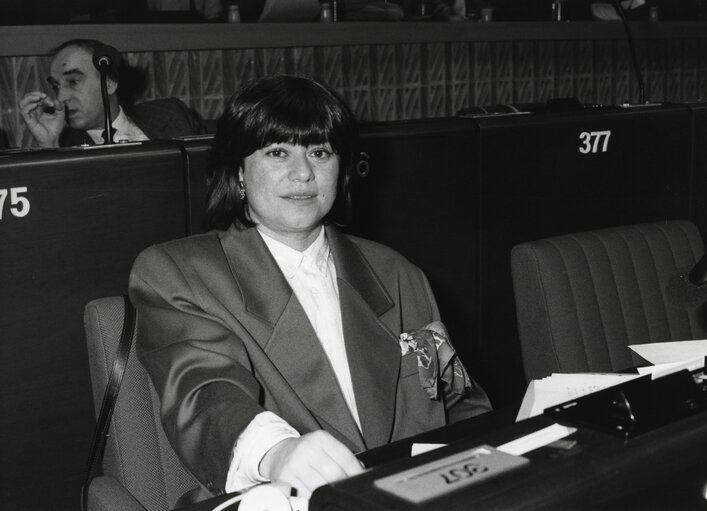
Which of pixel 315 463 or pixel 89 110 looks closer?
pixel 315 463

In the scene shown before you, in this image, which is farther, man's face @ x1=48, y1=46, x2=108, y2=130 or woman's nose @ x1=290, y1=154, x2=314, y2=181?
man's face @ x1=48, y1=46, x2=108, y2=130

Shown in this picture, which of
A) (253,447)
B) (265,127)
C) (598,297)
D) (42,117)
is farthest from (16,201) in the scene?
(42,117)

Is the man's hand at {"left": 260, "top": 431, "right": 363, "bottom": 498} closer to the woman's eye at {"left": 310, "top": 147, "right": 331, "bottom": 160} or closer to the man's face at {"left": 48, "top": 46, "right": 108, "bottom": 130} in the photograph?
the woman's eye at {"left": 310, "top": 147, "right": 331, "bottom": 160}

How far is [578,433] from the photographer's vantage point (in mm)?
845

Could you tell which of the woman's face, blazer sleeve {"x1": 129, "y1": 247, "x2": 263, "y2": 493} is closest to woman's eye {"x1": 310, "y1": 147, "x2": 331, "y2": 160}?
the woman's face

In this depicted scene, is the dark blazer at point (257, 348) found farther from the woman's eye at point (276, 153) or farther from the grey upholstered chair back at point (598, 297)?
the grey upholstered chair back at point (598, 297)

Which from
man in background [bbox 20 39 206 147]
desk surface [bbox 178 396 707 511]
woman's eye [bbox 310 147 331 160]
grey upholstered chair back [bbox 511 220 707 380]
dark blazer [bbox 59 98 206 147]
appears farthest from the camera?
dark blazer [bbox 59 98 206 147]

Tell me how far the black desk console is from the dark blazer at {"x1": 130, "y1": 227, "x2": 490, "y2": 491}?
543mm

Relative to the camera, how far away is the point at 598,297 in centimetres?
196

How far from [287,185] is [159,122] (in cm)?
223

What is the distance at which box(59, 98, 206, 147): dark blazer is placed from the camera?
369cm

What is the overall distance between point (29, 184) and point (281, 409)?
0.68 metres

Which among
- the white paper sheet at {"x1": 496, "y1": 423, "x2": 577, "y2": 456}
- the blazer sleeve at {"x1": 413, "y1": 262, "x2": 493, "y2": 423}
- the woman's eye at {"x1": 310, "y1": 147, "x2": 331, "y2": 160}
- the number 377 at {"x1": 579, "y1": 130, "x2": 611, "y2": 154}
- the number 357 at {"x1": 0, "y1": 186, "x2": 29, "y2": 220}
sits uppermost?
the woman's eye at {"x1": 310, "y1": 147, "x2": 331, "y2": 160}

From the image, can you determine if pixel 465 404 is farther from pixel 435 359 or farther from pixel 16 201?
pixel 16 201
